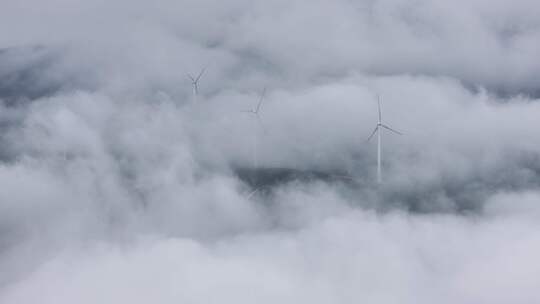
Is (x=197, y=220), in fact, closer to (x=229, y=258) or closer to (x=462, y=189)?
(x=229, y=258)

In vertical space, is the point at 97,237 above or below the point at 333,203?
below

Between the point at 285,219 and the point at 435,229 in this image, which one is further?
the point at 285,219

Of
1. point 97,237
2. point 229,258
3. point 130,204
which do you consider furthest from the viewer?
point 130,204

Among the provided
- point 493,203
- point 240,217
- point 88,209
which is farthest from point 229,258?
point 493,203

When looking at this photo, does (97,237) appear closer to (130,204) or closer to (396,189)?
(130,204)

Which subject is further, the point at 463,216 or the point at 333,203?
the point at 333,203

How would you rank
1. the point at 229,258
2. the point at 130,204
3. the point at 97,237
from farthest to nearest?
1. the point at 130,204
2. the point at 97,237
3. the point at 229,258

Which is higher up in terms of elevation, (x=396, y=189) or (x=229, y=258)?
(x=396, y=189)

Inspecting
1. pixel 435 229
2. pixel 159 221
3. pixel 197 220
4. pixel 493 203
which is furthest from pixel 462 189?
pixel 159 221
